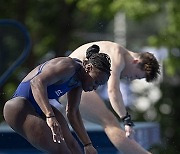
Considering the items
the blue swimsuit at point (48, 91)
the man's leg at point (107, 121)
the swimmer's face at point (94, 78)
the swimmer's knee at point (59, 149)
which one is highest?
the swimmer's face at point (94, 78)

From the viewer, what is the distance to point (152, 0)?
13.5m

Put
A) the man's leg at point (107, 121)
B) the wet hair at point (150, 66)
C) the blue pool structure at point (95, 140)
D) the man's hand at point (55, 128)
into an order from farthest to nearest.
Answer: the blue pool structure at point (95, 140) < the man's leg at point (107, 121) < the wet hair at point (150, 66) < the man's hand at point (55, 128)

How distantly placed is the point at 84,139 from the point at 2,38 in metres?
4.60

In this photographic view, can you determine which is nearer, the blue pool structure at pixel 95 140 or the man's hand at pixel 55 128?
the man's hand at pixel 55 128

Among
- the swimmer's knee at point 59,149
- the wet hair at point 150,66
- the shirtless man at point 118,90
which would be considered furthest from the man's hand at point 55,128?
the wet hair at point 150,66

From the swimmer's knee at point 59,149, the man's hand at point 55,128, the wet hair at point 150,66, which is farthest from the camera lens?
the wet hair at point 150,66

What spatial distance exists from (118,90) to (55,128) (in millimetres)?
1891

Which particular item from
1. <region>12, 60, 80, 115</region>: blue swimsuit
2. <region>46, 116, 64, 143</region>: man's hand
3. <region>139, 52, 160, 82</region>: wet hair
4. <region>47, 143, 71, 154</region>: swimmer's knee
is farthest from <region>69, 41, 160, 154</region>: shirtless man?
<region>46, 116, 64, 143</region>: man's hand

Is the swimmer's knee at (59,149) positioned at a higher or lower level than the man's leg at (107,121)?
higher

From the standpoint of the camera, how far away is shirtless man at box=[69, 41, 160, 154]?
8.36m

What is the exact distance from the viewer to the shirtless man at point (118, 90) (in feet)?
27.4

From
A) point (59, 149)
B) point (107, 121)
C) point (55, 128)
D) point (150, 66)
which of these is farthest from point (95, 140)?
point (55, 128)

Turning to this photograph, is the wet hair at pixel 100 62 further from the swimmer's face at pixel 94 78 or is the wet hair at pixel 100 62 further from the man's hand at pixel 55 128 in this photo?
the man's hand at pixel 55 128

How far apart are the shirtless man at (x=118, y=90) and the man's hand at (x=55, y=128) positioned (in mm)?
1747
